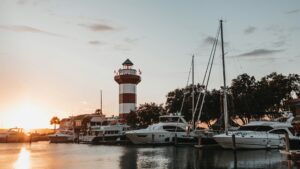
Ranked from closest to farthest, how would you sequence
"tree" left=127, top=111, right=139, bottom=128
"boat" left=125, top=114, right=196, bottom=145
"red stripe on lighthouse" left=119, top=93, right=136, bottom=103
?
"boat" left=125, top=114, right=196, bottom=145 → "red stripe on lighthouse" left=119, top=93, right=136, bottom=103 → "tree" left=127, top=111, right=139, bottom=128

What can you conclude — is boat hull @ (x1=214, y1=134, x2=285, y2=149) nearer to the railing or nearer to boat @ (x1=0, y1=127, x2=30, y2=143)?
the railing

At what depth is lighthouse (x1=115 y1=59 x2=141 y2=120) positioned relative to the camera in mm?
81438

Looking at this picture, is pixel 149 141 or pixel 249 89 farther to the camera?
pixel 249 89

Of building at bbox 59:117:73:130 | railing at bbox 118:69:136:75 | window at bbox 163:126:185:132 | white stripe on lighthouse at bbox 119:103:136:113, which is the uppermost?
railing at bbox 118:69:136:75

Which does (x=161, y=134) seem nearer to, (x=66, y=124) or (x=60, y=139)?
(x=60, y=139)

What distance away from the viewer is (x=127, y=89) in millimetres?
82625

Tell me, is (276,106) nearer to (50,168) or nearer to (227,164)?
(227,164)

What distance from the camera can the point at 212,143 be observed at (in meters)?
52.2

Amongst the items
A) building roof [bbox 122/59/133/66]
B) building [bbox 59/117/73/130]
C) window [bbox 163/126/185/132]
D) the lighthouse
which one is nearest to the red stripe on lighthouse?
the lighthouse

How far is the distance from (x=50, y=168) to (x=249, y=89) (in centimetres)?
4690

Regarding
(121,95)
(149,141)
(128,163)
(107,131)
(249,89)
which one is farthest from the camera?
(121,95)

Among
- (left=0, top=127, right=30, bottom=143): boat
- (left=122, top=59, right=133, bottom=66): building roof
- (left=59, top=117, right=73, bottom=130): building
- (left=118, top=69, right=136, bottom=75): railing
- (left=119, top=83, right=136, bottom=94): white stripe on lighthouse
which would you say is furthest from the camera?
(left=59, top=117, right=73, bottom=130): building

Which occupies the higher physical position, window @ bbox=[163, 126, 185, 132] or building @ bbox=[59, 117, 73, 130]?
building @ bbox=[59, 117, 73, 130]

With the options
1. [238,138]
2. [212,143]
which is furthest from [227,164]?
[212,143]
